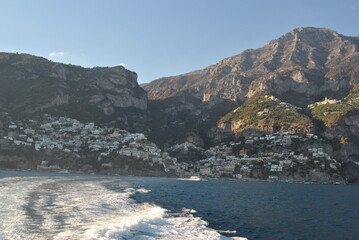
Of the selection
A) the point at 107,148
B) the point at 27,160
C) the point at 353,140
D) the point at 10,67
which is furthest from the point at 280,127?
the point at 10,67

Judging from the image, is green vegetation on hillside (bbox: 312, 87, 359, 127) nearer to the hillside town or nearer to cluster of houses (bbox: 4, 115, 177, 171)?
the hillside town

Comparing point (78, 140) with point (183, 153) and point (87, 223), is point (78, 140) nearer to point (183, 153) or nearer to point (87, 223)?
point (183, 153)

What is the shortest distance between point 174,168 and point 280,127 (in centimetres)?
7215

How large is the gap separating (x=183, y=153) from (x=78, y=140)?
208 ft

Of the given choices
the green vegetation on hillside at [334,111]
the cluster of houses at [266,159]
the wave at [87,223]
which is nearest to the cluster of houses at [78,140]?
the cluster of houses at [266,159]

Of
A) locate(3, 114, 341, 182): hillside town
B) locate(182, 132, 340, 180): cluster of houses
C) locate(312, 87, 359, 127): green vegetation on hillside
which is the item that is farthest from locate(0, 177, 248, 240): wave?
locate(312, 87, 359, 127): green vegetation on hillside

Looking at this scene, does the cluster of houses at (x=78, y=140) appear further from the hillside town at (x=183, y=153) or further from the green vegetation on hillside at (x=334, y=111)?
the green vegetation on hillside at (x=334, y=111)

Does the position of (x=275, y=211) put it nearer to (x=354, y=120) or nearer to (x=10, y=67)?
(x=354, y=120)

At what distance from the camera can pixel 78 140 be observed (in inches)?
5782

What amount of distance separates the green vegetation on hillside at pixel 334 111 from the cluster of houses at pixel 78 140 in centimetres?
9458

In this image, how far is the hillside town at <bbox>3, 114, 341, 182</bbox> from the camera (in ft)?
440

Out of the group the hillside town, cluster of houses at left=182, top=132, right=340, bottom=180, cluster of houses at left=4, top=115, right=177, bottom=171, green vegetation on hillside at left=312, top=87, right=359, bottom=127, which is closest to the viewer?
cluster of houses at left=4, top=115, right=177, bottom=171

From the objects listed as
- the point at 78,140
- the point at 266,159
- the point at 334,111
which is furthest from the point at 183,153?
the point at 334,111

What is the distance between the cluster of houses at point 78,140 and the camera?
13275 cm
